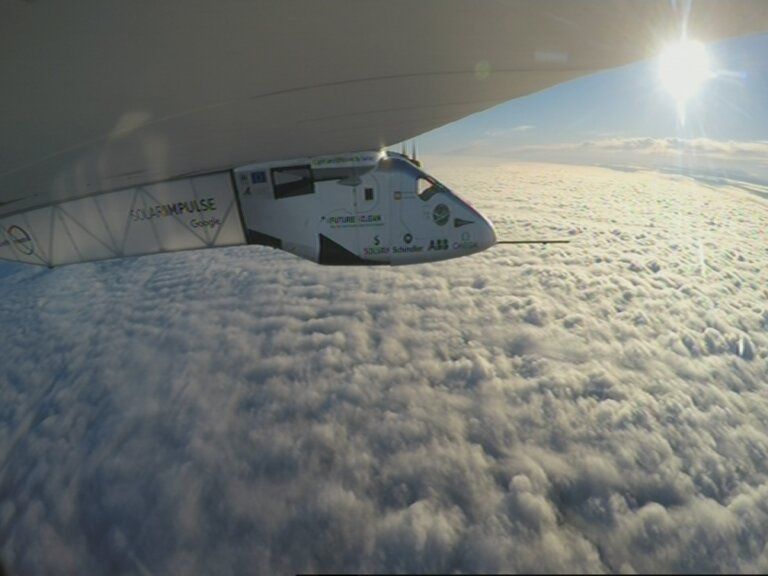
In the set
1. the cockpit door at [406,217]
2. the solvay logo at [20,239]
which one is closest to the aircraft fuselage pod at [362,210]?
the cockpit door at [406,217]

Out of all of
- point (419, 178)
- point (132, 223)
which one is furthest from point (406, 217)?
point (132, 223)

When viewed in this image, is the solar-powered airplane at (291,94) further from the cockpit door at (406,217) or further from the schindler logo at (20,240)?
the schindler logo at (20,240)

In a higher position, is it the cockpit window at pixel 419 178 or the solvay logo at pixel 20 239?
the cockpit window at pixel 419 178

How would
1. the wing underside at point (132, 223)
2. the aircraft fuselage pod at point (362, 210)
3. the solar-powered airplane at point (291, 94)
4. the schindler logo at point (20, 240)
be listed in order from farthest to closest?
1. the schindler logo at point (20, 240)
2. the wing underside at point (132, 223)
3. the aircraft fuselage pod at point (362, 210)
4. the solar-powered airplane at point (291, 94)

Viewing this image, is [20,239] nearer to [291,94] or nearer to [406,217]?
[291,94]

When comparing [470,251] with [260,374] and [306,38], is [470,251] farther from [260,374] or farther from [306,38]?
[260,374]

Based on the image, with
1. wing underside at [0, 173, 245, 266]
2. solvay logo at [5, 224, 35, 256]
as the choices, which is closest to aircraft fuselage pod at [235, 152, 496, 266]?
wing underside at [0, 173, 245, 266]

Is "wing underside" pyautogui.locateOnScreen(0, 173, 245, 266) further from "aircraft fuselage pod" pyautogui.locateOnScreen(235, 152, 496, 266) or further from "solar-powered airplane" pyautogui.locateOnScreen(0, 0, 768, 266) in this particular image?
"aircraft fuselage pod" pyautogui.locateOnScreen(235, 152, 496, 266)
